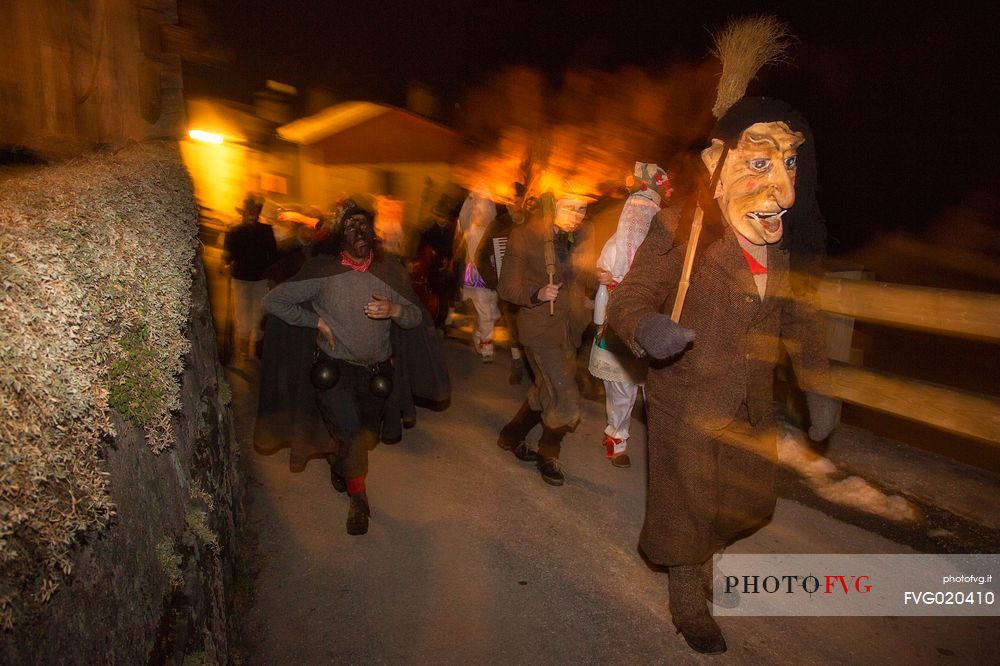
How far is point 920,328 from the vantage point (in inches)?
175

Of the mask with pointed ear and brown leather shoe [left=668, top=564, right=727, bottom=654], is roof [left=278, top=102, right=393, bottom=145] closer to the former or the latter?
the mask with pointed ear

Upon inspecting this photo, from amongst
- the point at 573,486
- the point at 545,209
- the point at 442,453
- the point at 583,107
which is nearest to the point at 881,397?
the point at 573,486

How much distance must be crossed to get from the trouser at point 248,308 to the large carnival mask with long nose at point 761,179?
256 inches

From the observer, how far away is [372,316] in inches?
163

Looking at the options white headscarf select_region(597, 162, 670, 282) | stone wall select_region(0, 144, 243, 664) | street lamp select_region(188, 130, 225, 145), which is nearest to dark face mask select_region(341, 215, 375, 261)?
stone wall select_region(0, 144, 243, 664)

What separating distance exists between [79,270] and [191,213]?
2.40m

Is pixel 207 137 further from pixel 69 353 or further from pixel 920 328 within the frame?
pixel 69 353

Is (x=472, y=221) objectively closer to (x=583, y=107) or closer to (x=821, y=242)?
(x=821, y=242)

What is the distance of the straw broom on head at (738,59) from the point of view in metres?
2.92

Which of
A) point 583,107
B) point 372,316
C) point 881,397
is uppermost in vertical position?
point 583,107

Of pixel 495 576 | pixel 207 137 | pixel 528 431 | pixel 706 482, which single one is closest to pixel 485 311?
pixel 528 431

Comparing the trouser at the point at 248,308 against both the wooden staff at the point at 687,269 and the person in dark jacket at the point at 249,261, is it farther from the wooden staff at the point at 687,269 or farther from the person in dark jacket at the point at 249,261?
the wooden staff at the point at 687,269

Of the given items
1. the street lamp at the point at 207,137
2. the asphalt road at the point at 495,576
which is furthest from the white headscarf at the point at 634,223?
the street lamp at the point at 207,137

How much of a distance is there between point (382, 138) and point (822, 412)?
14244 millimetres
